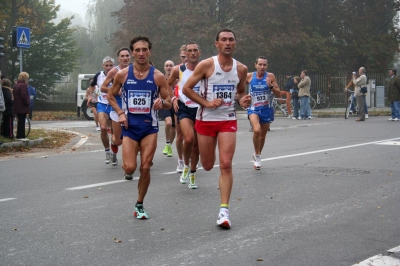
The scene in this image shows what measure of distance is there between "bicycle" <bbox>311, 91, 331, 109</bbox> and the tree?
17.8 meters

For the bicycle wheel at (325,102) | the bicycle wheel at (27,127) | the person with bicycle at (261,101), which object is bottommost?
the bicycle wheel at (27,127)

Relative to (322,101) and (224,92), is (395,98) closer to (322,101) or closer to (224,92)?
(322,101)

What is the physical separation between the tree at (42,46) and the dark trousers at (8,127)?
82.9ft

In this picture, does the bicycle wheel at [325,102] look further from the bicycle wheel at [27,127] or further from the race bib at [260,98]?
the race bib at [260,98]

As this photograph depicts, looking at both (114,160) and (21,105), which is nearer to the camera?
(114,160)

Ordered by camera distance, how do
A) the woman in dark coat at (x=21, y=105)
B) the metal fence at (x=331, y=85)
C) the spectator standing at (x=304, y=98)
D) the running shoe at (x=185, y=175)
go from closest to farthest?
the running shoe at (x=185, y=175) → the woman in dark coat at (x=21, y=105) → the spectator standing at (x=304, y=98) → the metal fence at (x=331, y=85)

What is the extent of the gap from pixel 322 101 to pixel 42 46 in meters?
19.1

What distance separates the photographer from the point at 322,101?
3756 cm

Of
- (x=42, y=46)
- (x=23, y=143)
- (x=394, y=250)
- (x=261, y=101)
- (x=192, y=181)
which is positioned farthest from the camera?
(x=42, y=46)

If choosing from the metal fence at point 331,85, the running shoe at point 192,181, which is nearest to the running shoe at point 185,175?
the running shoe at point 192,181

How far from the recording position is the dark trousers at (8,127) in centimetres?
1725

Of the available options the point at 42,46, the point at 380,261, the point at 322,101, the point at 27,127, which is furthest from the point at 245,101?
the point at 42,46

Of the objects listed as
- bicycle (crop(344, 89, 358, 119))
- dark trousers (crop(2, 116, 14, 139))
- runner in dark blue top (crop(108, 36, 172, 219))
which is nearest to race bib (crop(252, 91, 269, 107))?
runner in dark blue top (crop(108, 36, 172, 219))

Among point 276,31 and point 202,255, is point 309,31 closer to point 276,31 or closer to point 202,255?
point 276,31
